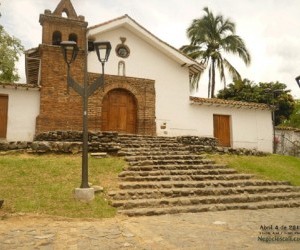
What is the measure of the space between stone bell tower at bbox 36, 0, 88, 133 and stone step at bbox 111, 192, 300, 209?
760cm

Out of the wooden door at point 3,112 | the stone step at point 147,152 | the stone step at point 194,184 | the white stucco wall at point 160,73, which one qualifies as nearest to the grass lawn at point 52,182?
the stone step at point 194,184

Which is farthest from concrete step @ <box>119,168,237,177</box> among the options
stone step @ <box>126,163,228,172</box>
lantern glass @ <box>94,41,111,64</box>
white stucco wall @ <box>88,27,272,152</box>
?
white stucco wall @ <box>88,27,272,152</box>

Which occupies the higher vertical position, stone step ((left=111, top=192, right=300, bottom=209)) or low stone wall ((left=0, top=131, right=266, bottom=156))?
low stone wall ((left=0, top=131, right=266, bottom=156))

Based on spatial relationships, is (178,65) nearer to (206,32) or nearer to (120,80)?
(120,80)

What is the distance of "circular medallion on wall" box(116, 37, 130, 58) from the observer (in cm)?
1577

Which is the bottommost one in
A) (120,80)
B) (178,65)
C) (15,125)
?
(15,125)

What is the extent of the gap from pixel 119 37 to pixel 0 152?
26.8ft

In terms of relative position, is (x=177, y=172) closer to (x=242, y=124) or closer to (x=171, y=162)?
(x=171, y=162)

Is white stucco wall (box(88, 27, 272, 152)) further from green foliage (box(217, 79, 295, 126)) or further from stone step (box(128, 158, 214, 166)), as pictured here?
green foliage (box(217, 79, 295, 126))

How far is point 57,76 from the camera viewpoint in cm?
1430

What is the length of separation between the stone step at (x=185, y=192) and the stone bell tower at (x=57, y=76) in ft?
23.0

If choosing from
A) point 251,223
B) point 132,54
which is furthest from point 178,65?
point 251,223

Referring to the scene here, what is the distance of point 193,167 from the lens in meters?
11.0

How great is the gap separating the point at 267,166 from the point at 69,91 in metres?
8.90
